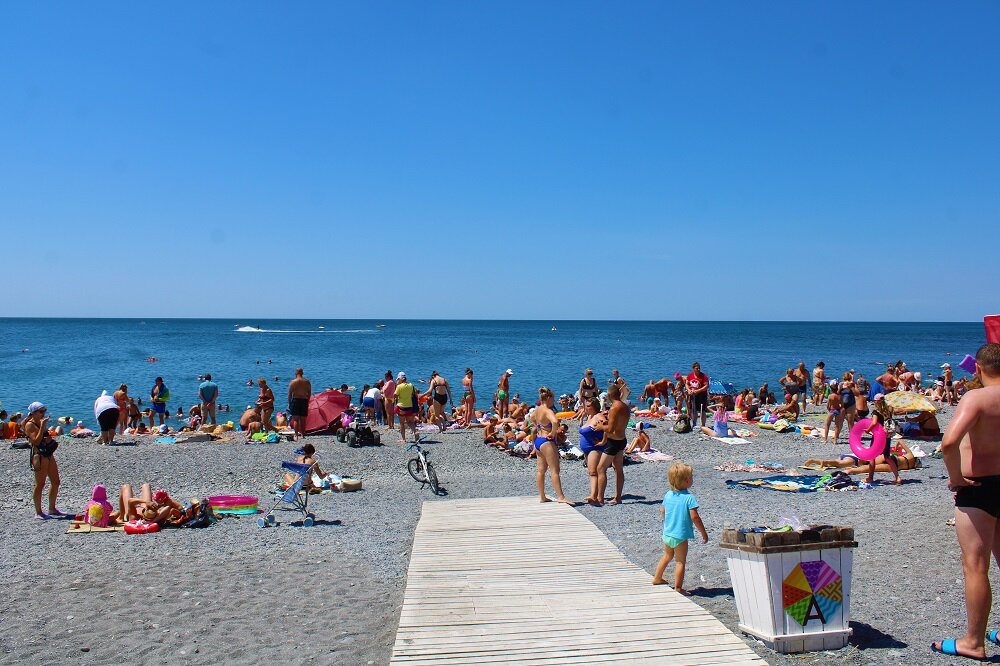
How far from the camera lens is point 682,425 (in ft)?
57.8

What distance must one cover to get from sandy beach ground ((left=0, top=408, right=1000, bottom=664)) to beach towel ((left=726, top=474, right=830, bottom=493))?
377mm

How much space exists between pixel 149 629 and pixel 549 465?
201 inches

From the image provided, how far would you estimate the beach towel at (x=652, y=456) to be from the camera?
1441 centimetres

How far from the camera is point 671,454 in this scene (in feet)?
49.9

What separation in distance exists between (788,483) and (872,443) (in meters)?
1.48

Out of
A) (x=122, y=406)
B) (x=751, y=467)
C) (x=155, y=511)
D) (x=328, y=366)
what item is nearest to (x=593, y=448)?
(x=751, y=467)

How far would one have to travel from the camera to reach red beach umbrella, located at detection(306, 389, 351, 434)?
1739cm

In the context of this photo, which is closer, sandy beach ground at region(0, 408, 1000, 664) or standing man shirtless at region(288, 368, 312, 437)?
sandy beach ground at region(0, 408, 1000, 664)

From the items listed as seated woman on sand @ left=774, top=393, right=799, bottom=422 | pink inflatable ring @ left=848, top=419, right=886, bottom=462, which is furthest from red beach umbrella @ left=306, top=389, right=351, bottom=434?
seated woman on sand @ left=774, top=393, right=799, bottom=422

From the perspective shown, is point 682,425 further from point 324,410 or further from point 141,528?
point 141,528

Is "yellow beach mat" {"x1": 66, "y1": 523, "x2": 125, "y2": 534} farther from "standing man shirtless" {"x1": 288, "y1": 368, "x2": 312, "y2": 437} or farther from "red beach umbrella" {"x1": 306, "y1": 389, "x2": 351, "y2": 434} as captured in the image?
"red beach umbrella" {"x1": 306, "y1": 389, "x2": 351, "y2": 434}

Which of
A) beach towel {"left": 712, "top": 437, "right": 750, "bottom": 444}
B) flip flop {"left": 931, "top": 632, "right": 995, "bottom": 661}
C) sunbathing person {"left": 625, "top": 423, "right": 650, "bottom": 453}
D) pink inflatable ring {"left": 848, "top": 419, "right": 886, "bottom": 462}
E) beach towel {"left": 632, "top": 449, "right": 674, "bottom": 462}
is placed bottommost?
beach towel {"left": 632, "top": 449, "right": 674, "bottom": 462}

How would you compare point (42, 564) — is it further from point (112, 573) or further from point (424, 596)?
point (424, 596)

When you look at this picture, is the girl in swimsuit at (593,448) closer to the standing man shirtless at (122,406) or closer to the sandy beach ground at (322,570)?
the sandy beach ground at (322,570)
